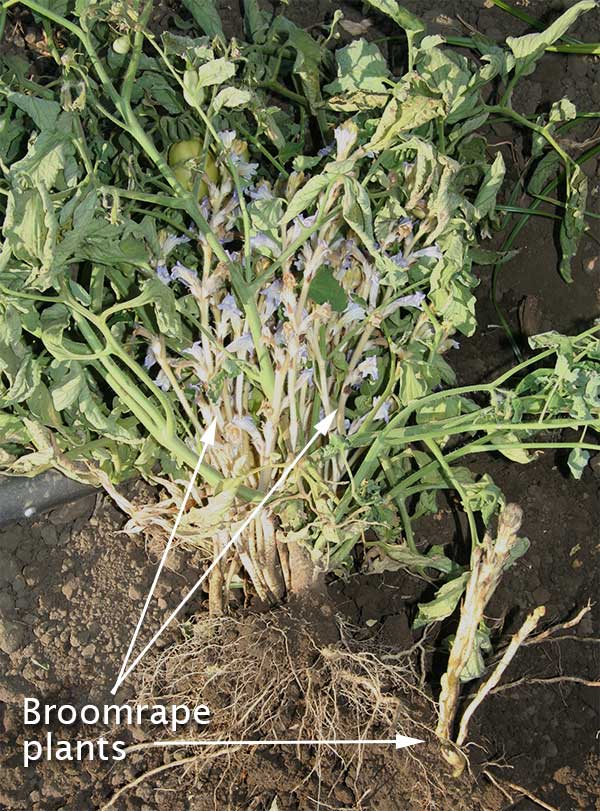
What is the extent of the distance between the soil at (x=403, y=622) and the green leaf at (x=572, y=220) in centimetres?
5

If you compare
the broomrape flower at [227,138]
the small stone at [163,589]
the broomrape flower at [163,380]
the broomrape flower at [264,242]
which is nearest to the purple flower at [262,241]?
the broomrape flower at [264,242]

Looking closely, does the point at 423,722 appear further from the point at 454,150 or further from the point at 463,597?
the point at 454,150

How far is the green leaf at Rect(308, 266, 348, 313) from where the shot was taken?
1.05 m

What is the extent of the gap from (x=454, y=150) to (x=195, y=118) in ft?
1.09

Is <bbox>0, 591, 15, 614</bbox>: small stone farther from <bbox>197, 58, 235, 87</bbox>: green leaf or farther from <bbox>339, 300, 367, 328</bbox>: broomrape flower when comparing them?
<bbox>197, 58, 235, 87</bbox>: green leaf

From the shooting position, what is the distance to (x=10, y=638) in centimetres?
134

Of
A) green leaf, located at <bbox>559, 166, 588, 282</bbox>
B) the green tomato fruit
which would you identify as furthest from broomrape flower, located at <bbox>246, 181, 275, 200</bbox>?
green leaf, located at <bbox>559, 166, 588, 282</bbox>

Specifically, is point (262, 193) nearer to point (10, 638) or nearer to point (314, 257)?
point (314, 257)

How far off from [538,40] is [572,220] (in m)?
0.31

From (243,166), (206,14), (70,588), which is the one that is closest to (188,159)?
(243,166)

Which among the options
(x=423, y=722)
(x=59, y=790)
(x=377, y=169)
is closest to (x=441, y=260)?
(x=377, y=169)

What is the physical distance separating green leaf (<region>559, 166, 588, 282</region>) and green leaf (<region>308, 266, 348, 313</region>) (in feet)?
1.25

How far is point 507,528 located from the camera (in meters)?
1.10

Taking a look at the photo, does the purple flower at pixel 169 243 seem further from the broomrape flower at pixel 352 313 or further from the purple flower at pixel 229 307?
the broomrape flower at pixel 352 313
